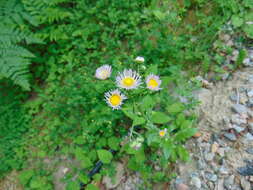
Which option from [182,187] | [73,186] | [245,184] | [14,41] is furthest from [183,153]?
[14,41]

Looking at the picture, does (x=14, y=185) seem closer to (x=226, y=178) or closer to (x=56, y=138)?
(x=56, y=138)

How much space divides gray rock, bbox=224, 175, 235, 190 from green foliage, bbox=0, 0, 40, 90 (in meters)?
2.07

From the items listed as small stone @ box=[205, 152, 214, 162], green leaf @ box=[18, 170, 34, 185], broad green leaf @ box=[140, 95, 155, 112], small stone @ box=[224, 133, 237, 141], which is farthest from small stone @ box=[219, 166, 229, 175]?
green leaf @ box=[18, 170, 34, 185]

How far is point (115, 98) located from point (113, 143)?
527 mm

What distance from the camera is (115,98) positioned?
1.81 metres

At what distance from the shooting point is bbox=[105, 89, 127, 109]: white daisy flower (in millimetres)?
1777

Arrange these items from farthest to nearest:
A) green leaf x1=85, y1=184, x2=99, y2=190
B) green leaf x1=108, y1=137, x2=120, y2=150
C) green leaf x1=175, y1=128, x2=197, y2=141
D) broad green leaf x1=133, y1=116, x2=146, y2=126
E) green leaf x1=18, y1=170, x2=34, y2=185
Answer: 1. green leaf x1=18, y1=170, x2=34, y2=185
2. green leaf x1=108, y1=137, x2=120, y2=150
3. green leaf x1=85, y1=184, x2=99, y2=190
4. green leaf x1=175, y1=128, x2=197, y2=141
5. broad green leaf x1=133, y1=116, x2=146, y2=126

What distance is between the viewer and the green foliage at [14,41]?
7.95 ft

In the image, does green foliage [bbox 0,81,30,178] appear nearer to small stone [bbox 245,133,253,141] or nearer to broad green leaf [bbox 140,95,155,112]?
broad green leaf [bbox 140,95,155,112]

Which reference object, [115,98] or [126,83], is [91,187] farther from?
[126,83]

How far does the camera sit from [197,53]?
2.46m

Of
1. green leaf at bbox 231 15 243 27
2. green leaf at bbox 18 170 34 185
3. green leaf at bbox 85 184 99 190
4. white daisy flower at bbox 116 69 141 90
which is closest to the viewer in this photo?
white daisy flower at bbox 116 69 141 90

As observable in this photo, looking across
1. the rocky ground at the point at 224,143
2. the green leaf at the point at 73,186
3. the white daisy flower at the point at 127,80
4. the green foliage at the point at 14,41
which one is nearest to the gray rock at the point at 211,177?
the rocky ground at the point at 224,143

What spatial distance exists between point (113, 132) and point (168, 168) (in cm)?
61
